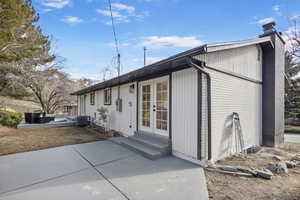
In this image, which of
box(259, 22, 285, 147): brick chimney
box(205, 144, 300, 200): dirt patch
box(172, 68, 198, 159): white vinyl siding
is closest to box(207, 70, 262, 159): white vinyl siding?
box(259, 22, 285, 147): brick chimney

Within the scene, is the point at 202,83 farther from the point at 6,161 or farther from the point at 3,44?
the point at 3,44

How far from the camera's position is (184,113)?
4305 millimetres

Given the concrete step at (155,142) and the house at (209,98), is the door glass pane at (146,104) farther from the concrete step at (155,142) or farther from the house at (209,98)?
the concrete step at (155,142)

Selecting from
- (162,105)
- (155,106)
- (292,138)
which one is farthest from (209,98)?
(292,138)

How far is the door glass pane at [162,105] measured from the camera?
498 centimetres

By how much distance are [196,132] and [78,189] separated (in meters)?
2.74

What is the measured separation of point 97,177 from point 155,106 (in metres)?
2.81

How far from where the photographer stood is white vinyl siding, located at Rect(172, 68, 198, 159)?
4.04m

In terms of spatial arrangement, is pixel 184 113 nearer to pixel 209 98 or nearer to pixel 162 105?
pixel 209 98

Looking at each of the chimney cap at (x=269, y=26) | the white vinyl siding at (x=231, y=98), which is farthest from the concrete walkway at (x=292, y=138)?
the chimney cap at (x=269, y=26)

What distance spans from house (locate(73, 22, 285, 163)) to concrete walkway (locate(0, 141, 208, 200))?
0.87m

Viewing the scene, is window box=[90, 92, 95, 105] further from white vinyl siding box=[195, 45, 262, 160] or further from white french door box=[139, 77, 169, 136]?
→ white vinyl siding box=[195, 45, 262, 160]

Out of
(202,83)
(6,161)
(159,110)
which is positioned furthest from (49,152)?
(202,83)

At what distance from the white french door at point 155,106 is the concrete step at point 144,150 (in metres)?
0.65
